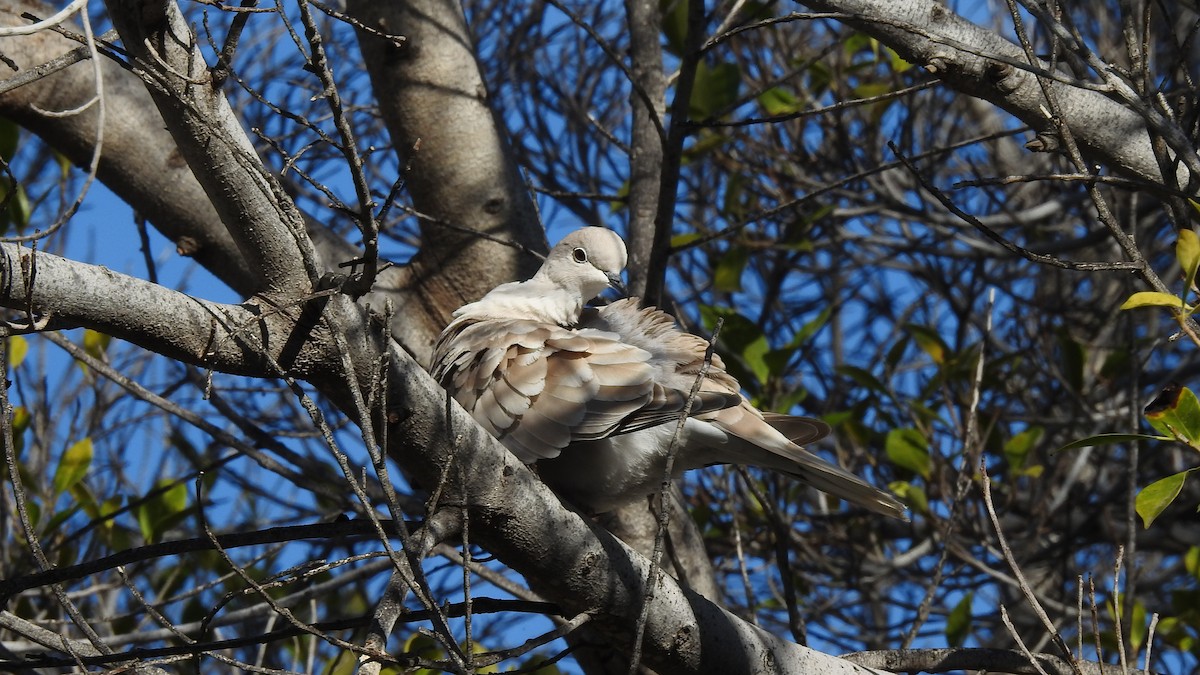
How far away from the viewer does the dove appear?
8.34 feet

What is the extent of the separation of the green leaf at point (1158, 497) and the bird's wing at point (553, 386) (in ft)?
2.86

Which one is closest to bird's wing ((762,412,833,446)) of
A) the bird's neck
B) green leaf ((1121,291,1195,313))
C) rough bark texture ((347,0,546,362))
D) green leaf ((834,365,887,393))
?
the bird's neck

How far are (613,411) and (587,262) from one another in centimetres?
103

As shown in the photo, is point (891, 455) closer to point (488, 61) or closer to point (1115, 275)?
point (1115, 275)

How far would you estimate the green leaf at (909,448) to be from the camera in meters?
3.87

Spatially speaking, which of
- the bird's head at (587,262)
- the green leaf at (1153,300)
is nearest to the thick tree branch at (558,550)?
the green leaf at (1153,300)

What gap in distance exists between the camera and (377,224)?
5.53 ft

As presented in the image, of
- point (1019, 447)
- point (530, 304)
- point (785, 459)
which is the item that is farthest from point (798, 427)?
point (1019, 447)

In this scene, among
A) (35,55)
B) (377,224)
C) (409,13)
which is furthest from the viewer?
(409,13)

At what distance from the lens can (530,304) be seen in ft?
10.7

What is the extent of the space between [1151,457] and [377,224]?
4182 millimetres

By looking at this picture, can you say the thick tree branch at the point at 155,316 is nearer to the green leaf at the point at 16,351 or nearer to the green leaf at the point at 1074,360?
the green leaf at the point at 16,351

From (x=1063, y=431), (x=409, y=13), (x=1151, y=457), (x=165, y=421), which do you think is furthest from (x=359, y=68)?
(x=1151, y=457)

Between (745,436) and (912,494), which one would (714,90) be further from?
(745,436)
